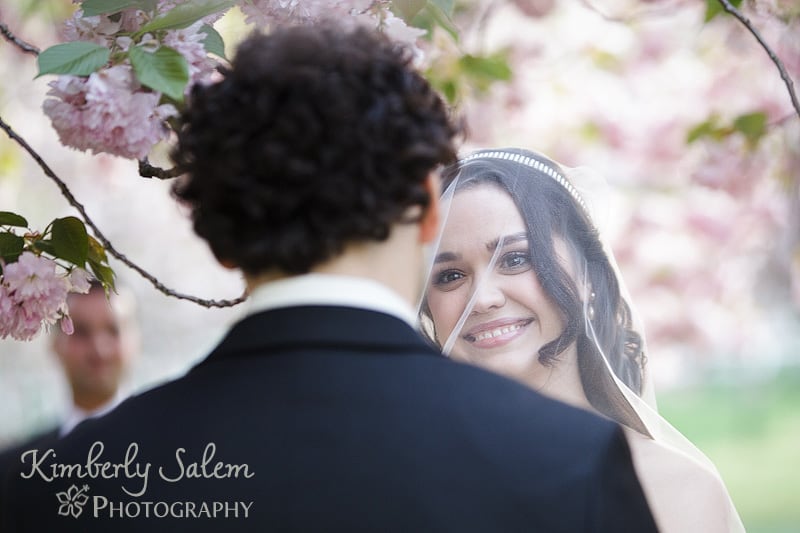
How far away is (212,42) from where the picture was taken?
1548mm

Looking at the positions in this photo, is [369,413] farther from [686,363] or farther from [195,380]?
[686,363]

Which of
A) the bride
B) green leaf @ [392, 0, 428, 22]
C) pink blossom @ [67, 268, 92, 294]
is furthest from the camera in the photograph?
the bride

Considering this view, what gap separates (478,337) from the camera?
227 centimetres

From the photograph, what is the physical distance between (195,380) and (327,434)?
20 centimetres

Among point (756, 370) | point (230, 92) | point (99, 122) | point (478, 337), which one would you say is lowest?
point (756, 370)

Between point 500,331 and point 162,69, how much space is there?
1.11 metres

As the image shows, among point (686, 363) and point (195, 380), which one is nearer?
point (195, 380)

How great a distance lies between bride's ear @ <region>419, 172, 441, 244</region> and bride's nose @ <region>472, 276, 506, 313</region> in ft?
3.40

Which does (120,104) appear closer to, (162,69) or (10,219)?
(162,69)

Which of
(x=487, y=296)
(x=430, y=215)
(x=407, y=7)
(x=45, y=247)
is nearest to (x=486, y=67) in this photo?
(x=487, y=296)

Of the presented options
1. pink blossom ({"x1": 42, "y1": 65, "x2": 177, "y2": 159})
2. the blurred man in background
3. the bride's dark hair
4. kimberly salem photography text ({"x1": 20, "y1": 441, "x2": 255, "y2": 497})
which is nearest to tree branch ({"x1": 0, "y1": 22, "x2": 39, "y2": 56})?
pink blossom ({"x1": 42, "y1": 65, "x2": 177, "y2": 159})

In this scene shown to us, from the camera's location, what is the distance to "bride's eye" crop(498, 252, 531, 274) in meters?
2.27

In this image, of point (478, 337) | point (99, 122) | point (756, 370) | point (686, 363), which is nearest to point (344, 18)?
point (99, 122)

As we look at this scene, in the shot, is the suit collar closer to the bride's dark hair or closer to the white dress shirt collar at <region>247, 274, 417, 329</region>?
the white dress shirt collar at <region>247, 274, 417, 329</region>
